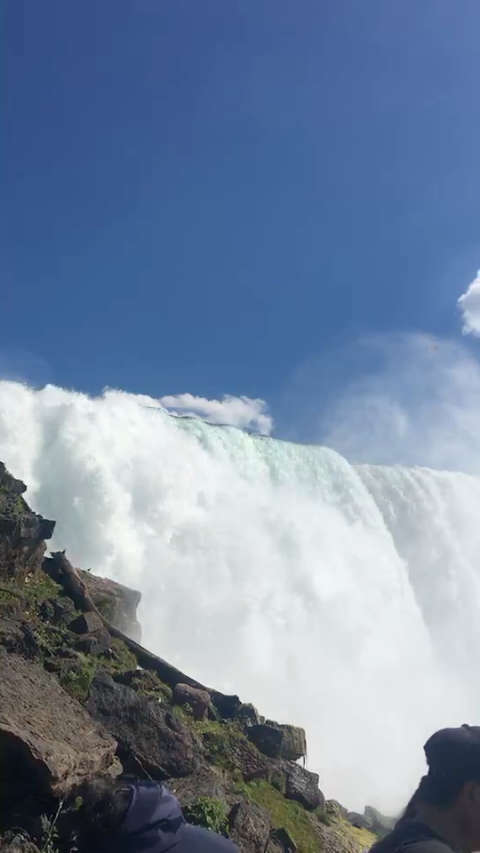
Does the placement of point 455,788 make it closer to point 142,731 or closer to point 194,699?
point 142,731

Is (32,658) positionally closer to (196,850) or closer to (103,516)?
(196,850)

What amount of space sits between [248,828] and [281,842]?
30.7 inches

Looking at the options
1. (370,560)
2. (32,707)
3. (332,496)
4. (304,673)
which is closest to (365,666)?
(304,673)

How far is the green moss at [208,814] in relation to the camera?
17.5ft

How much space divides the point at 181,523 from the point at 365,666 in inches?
339

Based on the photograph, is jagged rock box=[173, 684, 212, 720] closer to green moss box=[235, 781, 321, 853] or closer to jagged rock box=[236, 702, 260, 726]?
jagged rock box=[236, 702, 260, 726]

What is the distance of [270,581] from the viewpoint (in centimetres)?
2473

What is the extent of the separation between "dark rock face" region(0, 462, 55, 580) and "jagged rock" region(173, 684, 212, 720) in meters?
2.97

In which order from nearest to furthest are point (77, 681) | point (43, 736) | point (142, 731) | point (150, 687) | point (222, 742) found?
1. point (43, 736)
2. point (142, 731)
3. point (77, 681)
4. point (222, 742)
5. point (150, 687)

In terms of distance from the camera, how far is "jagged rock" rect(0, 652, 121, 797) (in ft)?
15.8

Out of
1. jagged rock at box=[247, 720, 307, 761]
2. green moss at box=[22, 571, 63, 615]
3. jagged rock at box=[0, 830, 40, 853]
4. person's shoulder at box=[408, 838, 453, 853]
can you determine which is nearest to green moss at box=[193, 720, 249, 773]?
jagged rock at box=[247, 720, 307, 761]

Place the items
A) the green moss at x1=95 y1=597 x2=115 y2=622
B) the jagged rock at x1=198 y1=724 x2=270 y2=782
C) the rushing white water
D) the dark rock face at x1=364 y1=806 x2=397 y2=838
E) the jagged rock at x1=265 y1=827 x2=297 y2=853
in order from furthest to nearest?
the rushing white water
the green moss at x1=95 y1=597 x2=115 y2=622
the dark rock face at x1=364 y1=806 x2=397 y2=838
the jagged rock at x1=198 y1=724 x2=270 y2=782
the jagged rock at x1=265 y1=827 x2=297 y2=853

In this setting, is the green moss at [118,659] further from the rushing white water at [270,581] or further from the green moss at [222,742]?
the rushing white water at [270,581]

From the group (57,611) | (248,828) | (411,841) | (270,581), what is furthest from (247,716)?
(270,581)
